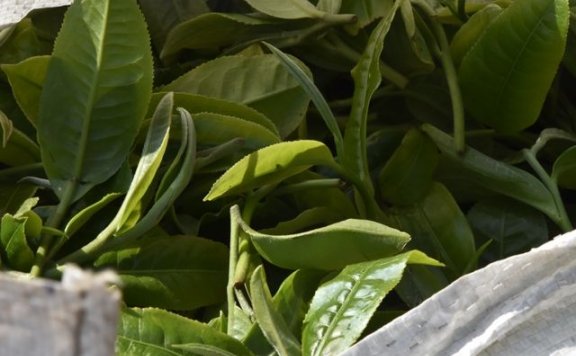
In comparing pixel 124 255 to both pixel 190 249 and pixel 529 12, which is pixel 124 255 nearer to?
pixel 190 249

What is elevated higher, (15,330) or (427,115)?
(15,330)

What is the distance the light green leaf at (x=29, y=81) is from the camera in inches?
15.5

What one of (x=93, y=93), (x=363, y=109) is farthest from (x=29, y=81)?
(x=363, y=109)

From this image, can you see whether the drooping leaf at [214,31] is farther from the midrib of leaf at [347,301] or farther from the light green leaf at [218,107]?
the midrib of leaf at [347,301]

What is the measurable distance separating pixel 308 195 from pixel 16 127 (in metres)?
0.14

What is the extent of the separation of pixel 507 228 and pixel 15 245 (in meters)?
0.20

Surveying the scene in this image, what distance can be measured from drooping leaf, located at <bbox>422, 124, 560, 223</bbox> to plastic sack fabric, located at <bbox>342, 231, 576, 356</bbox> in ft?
0.30

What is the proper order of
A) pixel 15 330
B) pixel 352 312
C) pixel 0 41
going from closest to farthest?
pixel 15 330
pixel 352 312
pixel 0 41

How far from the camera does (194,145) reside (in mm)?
373

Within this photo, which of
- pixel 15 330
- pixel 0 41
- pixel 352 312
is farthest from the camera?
pixel 0 41

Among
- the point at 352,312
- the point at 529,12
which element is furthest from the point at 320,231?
the point at 529,12

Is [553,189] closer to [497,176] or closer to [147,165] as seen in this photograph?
[497,176]

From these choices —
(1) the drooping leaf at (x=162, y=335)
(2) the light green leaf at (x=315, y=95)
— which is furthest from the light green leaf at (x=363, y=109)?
(1) the drooping leaf at (x=162, y=335)

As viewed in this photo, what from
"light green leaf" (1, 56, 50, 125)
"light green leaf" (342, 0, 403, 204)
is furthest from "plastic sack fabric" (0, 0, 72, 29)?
"light green leaf" (342, 0, 403, 204)
